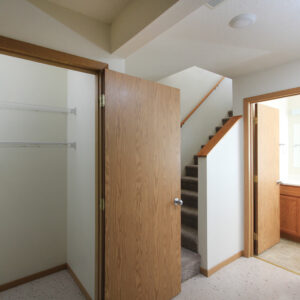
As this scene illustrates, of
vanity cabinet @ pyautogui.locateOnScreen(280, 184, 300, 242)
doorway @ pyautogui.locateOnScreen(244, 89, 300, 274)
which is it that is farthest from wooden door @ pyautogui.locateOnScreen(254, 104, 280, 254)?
vanity cabinet @ pyautogui.locateOnScreen(280, 184, 300, 242)

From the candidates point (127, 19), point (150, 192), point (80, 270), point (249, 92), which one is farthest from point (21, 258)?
point (249, 92)

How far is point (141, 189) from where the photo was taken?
1.78 meters

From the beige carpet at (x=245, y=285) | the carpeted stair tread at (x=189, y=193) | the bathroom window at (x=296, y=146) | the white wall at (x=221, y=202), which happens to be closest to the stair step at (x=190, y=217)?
the carpeted stair tread at (x=189, y=193)

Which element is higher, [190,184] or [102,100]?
[102,100]

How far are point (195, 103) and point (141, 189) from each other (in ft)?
8.96

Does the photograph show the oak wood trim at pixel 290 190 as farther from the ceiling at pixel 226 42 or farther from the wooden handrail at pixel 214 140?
the ceiling at pixel 226 42

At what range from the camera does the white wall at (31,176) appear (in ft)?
7.17

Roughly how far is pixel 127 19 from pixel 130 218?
1474 millimetres

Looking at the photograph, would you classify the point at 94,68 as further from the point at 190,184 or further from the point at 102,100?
the point at 190,184

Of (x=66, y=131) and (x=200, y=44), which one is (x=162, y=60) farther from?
(x=66, y=131)

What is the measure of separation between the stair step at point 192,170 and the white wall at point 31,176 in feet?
6.51

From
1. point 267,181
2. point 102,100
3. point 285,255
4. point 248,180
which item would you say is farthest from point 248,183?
point 102,100

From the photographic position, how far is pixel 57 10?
1.46 meters

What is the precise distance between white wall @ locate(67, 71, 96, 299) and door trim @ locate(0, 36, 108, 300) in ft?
0.46
